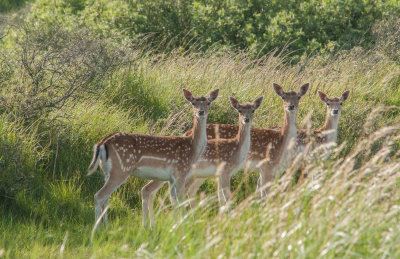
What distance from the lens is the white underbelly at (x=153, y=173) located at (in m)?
7.51

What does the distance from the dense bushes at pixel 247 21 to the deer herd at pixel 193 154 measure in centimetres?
587

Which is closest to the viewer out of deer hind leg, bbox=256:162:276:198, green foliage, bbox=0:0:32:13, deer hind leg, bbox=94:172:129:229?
deer hind leg, bbox=94:172:129:229

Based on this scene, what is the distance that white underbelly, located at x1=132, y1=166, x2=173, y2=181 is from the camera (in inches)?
296

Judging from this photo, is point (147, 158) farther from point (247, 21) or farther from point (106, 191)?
point (247, 21)

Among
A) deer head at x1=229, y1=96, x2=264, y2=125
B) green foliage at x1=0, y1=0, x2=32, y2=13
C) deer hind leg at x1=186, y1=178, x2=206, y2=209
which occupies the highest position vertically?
green foliage at x1=0, y1=0, x2=32, y2=13

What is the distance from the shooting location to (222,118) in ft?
33.3

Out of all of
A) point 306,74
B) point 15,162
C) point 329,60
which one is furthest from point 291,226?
point 329,60

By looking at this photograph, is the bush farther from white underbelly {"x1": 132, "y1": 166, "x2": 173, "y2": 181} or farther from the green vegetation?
white underbelly {"x1": 132, "y1": 166, "x2": 173, "y2": 181}

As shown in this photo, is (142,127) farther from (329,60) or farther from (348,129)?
(329,60)

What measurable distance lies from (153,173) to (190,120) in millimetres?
2296

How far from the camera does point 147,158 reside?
7496 mm

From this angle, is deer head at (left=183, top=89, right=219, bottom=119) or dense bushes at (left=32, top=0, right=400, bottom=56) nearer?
deer head at (left=183, top=89, right=219, bottom=119)

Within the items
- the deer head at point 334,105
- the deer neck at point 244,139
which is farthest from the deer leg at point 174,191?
the deer head at point 334,105

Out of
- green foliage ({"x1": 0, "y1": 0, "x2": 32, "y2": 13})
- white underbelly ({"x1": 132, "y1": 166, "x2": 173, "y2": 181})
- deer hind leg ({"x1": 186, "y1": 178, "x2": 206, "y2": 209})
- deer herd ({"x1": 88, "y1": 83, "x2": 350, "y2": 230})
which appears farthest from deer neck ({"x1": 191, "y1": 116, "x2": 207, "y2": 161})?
green foliage ({"x1": 0, "y1": 0, "x2": 32, "y2": 13})
